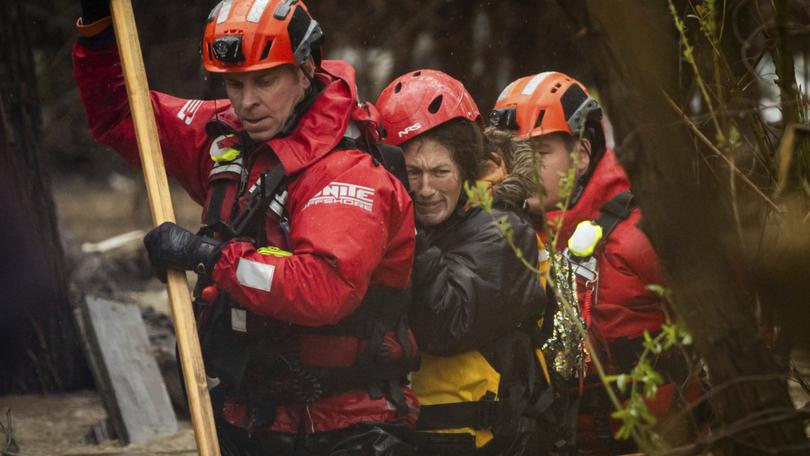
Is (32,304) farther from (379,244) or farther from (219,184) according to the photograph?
(379,244)

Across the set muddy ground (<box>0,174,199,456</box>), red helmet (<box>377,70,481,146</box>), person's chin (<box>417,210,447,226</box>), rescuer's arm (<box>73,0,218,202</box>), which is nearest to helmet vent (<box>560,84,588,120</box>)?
red helmet (<box>377,70,481,146</box>)

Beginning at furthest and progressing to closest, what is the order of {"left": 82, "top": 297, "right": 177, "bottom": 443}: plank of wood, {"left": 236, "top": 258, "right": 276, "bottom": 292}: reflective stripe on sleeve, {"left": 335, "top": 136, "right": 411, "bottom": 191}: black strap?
{"left": 82, "top": 297, "right": 177, "bottom": 443}: plank of wood, {"left": 335, "top": 136, "right": 411, "bottom": 191}: black strap, {"left": 236, "top": 258, "right": 276, "bottom": 292}: reflective stripe on sleeve

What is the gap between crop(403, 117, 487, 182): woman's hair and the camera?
14.1 feet

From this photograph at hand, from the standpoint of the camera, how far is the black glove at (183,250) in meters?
3.54

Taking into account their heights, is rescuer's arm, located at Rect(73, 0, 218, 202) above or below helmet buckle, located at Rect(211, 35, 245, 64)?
below

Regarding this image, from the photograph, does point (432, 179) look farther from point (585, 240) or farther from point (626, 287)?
point (626, 287)

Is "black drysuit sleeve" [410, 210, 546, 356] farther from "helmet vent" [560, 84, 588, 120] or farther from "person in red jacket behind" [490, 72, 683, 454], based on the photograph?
"helmet vent" [560, 84, 588, 120]

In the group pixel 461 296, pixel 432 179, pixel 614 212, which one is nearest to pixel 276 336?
pixel 461 296

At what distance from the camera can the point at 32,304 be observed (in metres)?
6.81

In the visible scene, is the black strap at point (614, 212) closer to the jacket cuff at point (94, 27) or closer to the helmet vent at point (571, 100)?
the helmet vent at point (571, 100)

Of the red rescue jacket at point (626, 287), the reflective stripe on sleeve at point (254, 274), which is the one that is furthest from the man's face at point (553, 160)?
the reflective stripe on sleeve at point (254, 274)

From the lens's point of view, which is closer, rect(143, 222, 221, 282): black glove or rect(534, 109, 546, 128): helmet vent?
rect(143, 222, 221, 282): black glove

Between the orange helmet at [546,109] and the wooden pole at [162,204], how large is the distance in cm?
175

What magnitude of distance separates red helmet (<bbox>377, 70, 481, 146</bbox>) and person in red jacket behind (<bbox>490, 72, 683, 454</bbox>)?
32cm
